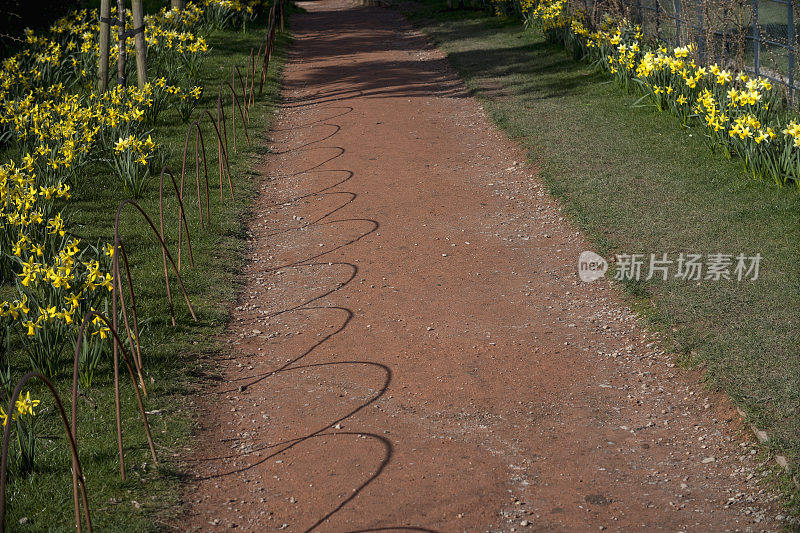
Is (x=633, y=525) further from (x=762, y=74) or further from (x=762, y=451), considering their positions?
(x=762, y=74)

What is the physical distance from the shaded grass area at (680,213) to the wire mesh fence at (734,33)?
1.11 metres

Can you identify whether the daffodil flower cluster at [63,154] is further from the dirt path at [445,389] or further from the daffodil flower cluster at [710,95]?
the daffodil flower cluster at [710,95]

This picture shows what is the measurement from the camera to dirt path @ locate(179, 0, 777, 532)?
3893 millimetres

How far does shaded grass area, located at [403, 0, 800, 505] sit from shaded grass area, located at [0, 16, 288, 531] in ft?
9.56

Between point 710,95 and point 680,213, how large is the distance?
5.69 ft

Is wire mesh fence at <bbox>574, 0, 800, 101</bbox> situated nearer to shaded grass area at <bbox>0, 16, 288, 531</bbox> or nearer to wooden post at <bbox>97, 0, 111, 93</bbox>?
shaded grass area at <bbox>0, 16, 288, 531</bbox>

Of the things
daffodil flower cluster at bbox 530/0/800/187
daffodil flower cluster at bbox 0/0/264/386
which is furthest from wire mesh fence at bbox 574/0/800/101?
daffodil flower cluster at bbox 0/0/264/386

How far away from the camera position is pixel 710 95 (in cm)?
812

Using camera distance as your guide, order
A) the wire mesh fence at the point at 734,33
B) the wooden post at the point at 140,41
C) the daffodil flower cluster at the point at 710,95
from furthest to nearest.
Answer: the wooden post at the point at 140,41, the wire mesh fence at the point at 734,33, the daffodil flower cluster at the point at 710,95

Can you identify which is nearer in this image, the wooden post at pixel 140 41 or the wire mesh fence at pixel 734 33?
the wire mesh fence at pixel 734 33

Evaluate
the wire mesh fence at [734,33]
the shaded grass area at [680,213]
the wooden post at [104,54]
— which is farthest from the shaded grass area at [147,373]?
the wire mesh fence at [734,33]

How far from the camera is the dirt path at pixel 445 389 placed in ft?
12.8

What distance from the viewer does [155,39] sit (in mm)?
12133

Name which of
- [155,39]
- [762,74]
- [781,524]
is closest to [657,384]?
[781,524]
